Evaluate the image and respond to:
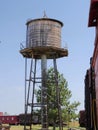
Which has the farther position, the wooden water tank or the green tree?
the green tree

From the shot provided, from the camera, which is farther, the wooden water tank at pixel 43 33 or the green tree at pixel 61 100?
the green tree at pixel 61 100

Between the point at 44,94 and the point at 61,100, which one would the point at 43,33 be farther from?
the point at 61,100

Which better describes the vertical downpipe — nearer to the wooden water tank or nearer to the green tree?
the wooden water tank

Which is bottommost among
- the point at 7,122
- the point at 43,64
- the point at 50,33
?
the point at 7,122

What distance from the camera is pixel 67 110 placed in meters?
51.7

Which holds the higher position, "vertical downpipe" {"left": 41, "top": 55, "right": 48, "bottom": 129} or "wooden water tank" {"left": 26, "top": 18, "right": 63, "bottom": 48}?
"wooden water tank" {"left": 26, "top": 18, "right": 63, "bottom": 48}

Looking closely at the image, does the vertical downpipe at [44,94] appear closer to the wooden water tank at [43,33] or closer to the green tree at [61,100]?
the wooden water tank at [43,33]

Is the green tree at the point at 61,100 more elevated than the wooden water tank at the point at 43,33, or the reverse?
the wooden water tank at the point at 43,33

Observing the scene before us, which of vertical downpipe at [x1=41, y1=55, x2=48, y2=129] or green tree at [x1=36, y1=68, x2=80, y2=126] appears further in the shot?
green tree at [x1=36, y1=68, x2=80, y2=126]

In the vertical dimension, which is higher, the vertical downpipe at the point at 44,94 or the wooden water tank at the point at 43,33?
the wooden water tank at the point at 43,33

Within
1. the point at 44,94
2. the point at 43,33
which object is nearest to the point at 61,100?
the point at 44,94

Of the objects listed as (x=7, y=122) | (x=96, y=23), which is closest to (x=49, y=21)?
(x=96, y=23)

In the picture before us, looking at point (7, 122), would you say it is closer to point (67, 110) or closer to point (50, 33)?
point (67, 110)

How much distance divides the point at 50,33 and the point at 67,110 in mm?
16600
